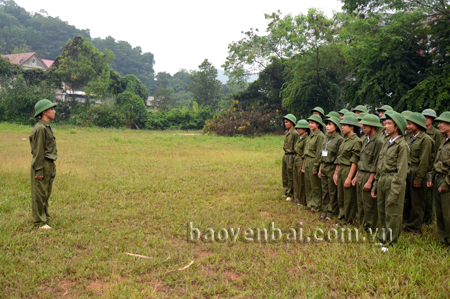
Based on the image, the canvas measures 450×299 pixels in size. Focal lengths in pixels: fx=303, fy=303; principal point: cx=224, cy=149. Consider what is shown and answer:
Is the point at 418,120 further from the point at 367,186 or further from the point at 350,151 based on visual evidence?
the point at 367,186

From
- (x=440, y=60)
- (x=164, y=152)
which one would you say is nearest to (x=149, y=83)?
(x=164, y=152)

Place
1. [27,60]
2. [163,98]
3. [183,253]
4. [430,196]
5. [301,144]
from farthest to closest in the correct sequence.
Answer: [163,98] → [27,60] → [301,144] → [430,196] → [183,253]

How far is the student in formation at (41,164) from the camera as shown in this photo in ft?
15.0

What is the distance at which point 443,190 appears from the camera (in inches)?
154

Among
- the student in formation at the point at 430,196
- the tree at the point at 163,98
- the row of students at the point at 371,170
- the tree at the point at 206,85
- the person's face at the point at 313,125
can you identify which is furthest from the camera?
the tree at the point at 163,98

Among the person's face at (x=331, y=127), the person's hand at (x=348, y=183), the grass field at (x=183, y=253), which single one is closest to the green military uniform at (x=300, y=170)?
the grass field at (x=183, y=253)

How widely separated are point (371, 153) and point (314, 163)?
1355 mm

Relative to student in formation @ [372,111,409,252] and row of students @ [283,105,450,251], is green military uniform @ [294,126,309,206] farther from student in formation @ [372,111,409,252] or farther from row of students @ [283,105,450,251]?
student in formation @ [372,111,409,252]

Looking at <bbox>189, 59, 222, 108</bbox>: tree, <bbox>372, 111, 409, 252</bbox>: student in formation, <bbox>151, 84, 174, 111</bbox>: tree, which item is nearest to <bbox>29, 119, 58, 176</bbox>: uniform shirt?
<bbox>372, 111, 409, 252</bbox>: student in formation

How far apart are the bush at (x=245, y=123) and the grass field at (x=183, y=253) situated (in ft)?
50.7

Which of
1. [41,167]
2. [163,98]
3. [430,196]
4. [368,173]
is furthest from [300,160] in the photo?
[163,98]

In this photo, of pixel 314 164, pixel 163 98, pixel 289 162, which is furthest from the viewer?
pixel 163 98

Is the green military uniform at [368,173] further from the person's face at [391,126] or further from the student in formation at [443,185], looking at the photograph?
the student in formation at [443,185]

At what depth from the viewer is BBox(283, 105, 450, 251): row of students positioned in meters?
3.95
